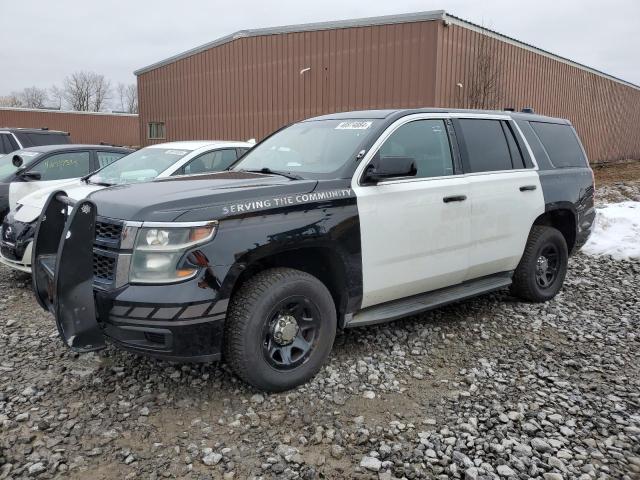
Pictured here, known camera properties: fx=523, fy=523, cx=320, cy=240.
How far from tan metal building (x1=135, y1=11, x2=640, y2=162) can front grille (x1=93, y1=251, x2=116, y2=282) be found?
11.6 metres

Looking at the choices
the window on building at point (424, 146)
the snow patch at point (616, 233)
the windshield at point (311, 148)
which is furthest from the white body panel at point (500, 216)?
the snow patch at point (616, 233)

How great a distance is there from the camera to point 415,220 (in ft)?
12.9

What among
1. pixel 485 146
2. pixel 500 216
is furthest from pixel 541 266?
pixel 485 146

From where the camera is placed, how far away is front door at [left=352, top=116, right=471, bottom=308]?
3.71 metres

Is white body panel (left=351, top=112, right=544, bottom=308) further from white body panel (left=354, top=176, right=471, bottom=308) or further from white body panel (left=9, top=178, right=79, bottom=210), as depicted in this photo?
white body panel (left=9, top=178, right=79, bottom=210)

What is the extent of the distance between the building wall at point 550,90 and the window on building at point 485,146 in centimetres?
907

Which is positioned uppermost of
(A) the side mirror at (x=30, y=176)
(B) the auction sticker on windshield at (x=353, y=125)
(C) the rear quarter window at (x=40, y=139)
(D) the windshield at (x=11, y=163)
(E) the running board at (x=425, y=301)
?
(C) the rear quarter window at (x=40, y=139)

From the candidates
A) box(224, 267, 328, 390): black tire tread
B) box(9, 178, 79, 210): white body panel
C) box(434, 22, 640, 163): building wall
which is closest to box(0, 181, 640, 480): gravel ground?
box(224, 267, 328, 390): black tire tread

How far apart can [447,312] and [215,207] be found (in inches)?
112

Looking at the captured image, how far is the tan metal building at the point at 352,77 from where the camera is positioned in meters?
13.6

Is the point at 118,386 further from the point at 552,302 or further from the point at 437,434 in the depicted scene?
the point at 552,302

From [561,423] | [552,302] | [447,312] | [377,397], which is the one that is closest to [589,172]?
[552,302]

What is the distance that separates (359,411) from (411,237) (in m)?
1.34

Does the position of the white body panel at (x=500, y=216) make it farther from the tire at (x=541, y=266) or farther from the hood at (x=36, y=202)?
the hood at (x=36, y=202)
